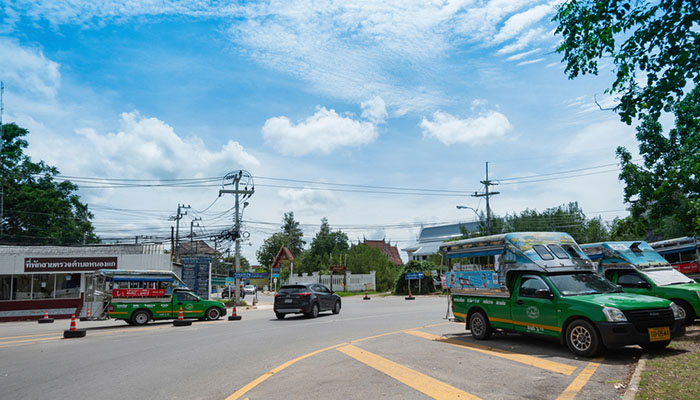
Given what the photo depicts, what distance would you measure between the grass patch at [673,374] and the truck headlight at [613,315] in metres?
0.75

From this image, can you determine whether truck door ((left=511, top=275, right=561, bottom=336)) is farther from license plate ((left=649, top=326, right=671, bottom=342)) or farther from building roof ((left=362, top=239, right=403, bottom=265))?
building roof ((left=362, top=239, right=403, bottom=265))

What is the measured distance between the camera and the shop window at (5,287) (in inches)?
1346

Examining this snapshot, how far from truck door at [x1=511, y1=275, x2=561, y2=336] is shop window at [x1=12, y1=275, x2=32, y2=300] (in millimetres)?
34626

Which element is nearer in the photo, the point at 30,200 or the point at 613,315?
the point at 613,315

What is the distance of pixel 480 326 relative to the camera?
12016 mm

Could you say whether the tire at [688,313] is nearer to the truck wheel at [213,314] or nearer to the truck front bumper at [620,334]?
the truck front bumper at [620,334]

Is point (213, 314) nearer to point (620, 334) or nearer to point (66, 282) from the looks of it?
point (66, 282)

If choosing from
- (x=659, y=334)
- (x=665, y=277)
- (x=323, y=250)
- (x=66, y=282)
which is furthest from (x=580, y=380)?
(x=323, y=250)

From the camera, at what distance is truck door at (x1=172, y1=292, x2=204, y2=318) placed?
21.8 m

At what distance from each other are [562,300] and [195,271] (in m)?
30.3

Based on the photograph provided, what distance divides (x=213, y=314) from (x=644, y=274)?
56.2 feet

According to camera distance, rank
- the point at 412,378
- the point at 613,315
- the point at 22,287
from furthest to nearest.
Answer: the point at 22,287 → the point at 613,315 → the point at 412,378

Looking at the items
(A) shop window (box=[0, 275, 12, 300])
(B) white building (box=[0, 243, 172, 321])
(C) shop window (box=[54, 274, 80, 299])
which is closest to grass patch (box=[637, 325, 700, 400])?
(B) white building (box=[0, 243, 172, 321])

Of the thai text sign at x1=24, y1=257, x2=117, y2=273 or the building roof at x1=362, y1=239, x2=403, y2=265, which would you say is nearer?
the thai text sign at x1=24, y1=257, x2=117, y2=273
